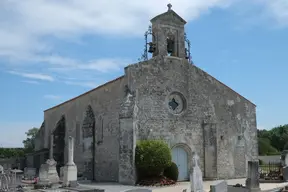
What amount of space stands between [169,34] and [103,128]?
801cm

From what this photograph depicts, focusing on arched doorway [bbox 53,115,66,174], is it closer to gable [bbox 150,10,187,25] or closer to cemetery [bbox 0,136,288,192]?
cemetery [bbox 0,136,288,192]

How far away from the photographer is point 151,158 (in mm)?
20453

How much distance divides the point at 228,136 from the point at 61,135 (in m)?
14.1

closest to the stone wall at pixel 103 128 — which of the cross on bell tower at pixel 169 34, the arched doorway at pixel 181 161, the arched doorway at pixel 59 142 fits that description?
the arched doorway at pixel 59 142

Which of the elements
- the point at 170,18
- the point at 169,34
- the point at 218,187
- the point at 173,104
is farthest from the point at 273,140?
the point at 218,187

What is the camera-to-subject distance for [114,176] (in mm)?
22719

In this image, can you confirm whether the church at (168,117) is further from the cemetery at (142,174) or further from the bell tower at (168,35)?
the cemetery at (142,174)

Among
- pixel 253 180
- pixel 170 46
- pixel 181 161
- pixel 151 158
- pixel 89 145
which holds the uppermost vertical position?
pixel 170 46

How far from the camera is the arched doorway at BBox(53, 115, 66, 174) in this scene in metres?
29.3

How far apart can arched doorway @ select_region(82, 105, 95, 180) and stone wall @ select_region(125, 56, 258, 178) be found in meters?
4.59

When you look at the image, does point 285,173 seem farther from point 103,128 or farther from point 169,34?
point 103,128

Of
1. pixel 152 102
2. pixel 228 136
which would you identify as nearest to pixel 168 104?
pixel 152 102

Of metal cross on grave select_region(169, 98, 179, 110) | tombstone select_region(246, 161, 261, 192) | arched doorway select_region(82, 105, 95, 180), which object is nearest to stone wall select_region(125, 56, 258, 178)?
metal cross on grave select_region(169, 98, 179, 110)

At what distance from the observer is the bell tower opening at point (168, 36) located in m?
23.7
